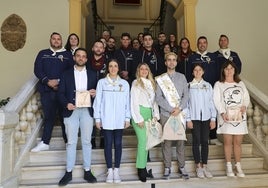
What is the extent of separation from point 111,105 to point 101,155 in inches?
30.9

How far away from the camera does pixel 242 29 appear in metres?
5.76

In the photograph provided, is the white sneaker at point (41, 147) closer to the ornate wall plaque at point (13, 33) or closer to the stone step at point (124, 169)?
the stone step at point (124, 169)

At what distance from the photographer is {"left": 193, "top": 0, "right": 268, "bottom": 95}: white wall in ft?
18.8

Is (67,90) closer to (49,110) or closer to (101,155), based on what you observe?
(49,110)

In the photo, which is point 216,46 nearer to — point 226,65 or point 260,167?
point 226,65

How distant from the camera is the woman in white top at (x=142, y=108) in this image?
10.7 ft

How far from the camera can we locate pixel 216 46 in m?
5.72

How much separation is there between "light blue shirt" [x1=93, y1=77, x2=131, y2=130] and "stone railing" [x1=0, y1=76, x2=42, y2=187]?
91 centimetres

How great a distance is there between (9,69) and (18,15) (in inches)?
40.0

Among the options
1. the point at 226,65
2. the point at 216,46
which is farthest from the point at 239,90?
the point at 216,46

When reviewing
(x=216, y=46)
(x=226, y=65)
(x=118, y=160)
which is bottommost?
(x=118, y=160)

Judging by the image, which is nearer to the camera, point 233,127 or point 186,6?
point 233,127

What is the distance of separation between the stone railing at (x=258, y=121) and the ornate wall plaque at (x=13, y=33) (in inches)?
160

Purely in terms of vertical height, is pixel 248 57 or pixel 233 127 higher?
pixel 248 57
